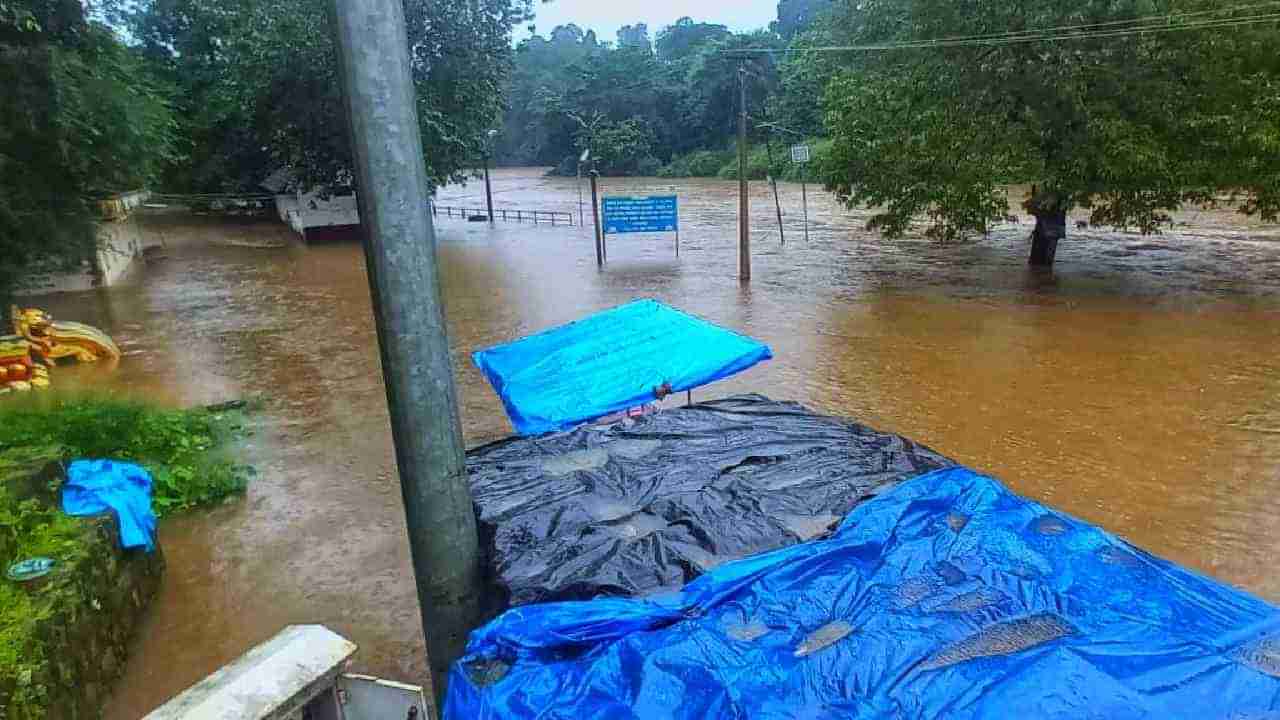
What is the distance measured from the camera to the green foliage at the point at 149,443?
7.37 metres

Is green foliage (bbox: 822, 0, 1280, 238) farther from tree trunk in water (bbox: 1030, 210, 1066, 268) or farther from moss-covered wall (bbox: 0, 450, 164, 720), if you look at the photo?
moss-covered wall (bbox: 0, 450, 164, 720)

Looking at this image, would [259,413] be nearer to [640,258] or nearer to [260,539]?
[260,539]

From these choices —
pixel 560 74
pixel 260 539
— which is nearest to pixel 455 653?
pixel 260 539

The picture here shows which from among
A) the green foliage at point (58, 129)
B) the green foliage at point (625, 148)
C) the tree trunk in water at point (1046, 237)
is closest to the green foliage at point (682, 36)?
the green foliage at point (625, 148)

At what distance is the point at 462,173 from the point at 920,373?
2131 cm

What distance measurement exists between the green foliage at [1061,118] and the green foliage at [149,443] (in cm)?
1246

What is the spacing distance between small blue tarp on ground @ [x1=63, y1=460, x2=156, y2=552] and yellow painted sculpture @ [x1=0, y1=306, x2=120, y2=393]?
645cm

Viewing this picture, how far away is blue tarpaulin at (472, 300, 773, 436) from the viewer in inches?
239

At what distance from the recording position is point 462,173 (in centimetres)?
2852

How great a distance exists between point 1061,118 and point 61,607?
15381 mm

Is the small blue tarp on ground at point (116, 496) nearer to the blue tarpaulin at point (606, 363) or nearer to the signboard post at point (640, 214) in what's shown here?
the blue tarpaulin at point (606, 363)

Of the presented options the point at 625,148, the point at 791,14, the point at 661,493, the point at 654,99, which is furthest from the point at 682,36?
the point at 661,493

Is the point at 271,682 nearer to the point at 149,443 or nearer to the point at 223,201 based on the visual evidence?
the point at 149,443

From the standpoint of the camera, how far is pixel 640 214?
21406mm
